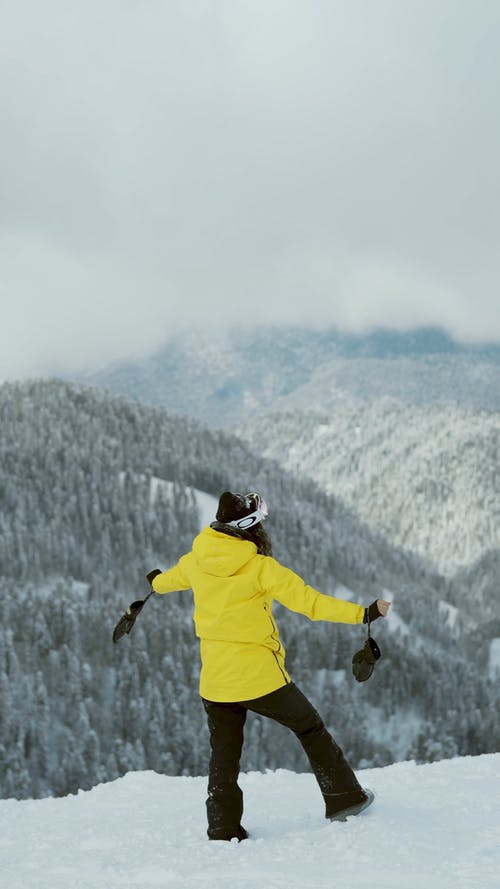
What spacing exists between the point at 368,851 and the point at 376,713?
53488mm

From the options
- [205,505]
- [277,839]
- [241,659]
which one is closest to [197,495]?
[205,505]

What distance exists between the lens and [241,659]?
594 cm

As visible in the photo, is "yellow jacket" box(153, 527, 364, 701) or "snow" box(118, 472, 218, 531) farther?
"snow" box(118, 472, 218, 531)

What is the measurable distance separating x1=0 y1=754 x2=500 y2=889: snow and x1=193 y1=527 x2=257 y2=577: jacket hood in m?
1.97

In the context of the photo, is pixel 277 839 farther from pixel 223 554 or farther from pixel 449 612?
pixel 449 612

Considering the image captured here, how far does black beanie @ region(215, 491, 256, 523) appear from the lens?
5992 millimetres

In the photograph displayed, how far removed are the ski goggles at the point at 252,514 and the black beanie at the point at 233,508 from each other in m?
0.02

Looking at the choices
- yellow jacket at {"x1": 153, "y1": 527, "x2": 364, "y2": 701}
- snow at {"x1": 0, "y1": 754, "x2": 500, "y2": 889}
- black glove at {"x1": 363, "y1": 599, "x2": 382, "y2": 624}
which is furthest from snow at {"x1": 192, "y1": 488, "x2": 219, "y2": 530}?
black glove at {"x1": 363, "y1": 599, "x2": 382, "y2": 624}

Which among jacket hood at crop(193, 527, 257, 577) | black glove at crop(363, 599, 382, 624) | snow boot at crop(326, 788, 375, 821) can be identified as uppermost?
jacket hood at crop(193, 527, 257, 577)

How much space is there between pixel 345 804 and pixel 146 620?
50334mm

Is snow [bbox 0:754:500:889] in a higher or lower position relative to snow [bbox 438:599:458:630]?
higher

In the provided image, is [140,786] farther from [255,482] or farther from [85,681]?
[255,482]

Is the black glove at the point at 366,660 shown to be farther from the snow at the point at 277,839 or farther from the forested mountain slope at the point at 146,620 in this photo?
the forested mountain slope at the point at 146,620

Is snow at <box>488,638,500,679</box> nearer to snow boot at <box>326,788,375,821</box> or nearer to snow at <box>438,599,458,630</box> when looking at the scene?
snow at <box>438,599,458,630</box>
